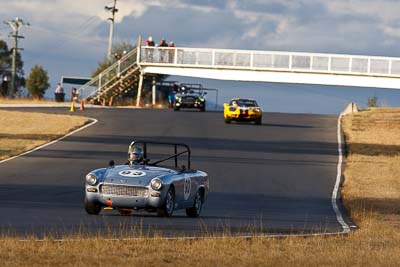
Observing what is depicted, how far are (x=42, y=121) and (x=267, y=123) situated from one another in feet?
43.8

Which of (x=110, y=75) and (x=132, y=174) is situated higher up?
(x=110, y=75)

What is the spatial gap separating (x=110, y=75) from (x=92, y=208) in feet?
215

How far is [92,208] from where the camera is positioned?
68.5 ft

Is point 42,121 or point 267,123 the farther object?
point 267,123

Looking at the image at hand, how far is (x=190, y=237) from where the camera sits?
17.4m

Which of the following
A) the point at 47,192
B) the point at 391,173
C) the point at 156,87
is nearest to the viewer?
the point at 47,192

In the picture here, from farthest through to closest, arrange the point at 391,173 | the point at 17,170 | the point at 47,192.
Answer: the point at 391,173 < the point at 17,170 < the point at 47,192

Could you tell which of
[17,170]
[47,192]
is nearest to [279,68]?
[17,170]

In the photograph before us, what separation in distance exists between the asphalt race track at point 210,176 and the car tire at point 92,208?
142mm

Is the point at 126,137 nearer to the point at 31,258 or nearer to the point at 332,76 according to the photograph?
the point at 332,76

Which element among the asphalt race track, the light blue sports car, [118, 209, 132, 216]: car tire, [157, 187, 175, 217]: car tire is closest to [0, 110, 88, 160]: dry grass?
the asphalt race track

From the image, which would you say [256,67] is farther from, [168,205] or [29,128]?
[168,205]

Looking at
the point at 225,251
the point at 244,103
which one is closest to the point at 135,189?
the point at 225,251

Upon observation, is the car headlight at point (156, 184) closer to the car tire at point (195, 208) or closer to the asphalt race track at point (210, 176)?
the asphalt race track at point (210, 176)
